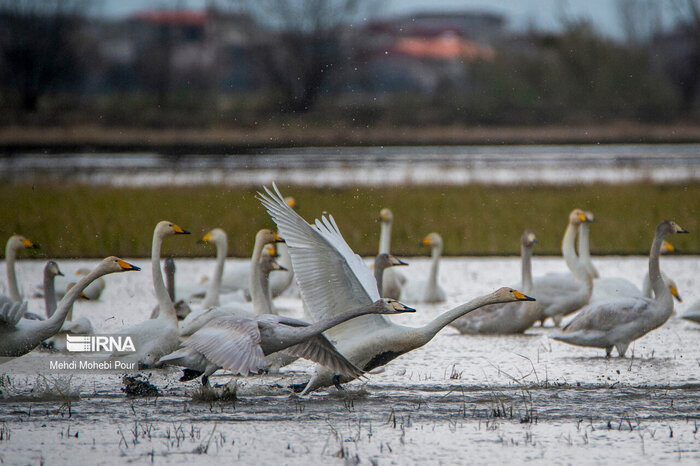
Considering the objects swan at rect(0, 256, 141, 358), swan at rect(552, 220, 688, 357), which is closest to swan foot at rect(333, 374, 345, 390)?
swan at rect(0, 256, 141, 358)

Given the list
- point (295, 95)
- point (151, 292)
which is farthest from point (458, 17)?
point (151, 292)

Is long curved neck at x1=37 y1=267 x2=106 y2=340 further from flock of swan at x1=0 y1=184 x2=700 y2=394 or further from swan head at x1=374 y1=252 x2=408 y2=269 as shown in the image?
swan head at x1=374 y1=252 x2=408 y2=269

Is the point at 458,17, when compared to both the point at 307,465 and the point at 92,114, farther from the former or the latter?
the point at 307,465

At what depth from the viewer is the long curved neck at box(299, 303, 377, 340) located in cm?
643

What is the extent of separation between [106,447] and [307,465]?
3.53 ft

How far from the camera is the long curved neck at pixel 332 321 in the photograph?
6433 millimetres

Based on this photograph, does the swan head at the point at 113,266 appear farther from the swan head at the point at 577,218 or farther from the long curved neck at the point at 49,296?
the swan head at the point at 577,218

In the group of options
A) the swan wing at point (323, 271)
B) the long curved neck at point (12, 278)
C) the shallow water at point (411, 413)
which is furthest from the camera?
the long curved neck at point (12, 278)

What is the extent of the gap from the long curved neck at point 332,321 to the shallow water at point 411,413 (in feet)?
1.51

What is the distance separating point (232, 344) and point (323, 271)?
102 centimetres

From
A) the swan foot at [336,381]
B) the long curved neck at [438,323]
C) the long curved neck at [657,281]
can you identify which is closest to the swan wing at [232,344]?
the swan foot at [336,381]

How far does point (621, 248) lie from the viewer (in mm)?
14625

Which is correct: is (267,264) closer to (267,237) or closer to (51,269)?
(267,237)

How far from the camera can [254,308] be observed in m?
8.23
